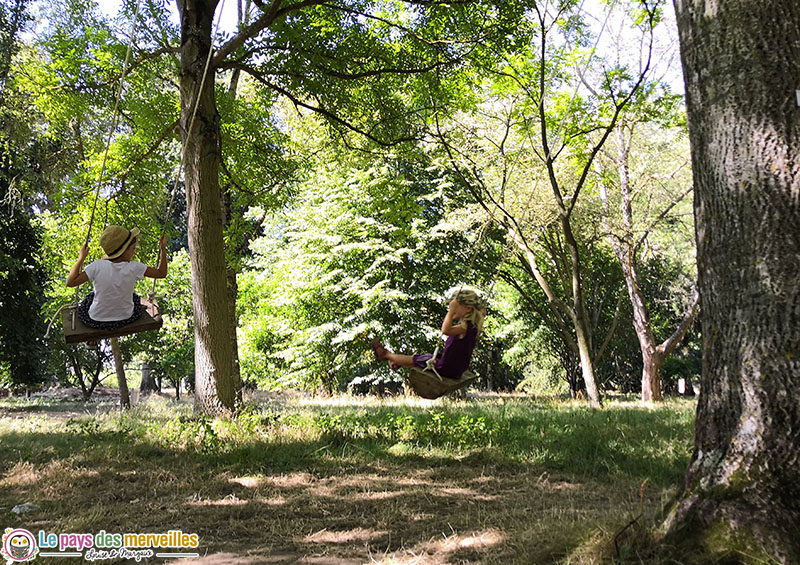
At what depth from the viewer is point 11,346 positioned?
18.5m

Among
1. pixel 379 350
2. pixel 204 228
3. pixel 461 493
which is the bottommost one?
pixel 461 493

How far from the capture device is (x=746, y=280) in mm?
3684

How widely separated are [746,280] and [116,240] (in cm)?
640

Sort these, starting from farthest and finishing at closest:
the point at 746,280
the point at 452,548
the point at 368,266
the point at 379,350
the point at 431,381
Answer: the point at 368,266 → the point at 379,350 → the point at 431,381 → the point at 452,548 → the point at 746,280

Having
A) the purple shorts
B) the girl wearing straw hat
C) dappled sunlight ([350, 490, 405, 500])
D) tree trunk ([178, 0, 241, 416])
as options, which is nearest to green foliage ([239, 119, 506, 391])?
tree trunk ([178, 0, 241, 416])

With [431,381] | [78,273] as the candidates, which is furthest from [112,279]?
[431,381]

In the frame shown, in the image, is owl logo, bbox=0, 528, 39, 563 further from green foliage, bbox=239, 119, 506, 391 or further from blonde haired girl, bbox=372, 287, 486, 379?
green foliage, bbox=239, 119, 506, 391

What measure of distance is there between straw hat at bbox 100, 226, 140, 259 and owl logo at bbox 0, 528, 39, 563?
3236 mm

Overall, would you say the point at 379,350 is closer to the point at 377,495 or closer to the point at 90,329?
the point at 377,495

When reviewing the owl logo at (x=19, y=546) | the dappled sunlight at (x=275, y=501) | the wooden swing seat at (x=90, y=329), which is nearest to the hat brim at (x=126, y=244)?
the wooden swing seat at (x=90, y=329)

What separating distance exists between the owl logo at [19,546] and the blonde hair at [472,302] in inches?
176

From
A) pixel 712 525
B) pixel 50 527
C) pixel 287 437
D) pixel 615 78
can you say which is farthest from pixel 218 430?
pixel 615 78

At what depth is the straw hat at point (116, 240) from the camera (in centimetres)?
701

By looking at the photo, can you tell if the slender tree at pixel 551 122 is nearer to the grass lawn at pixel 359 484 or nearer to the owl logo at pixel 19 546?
the grass lawn at pixel 359 484
